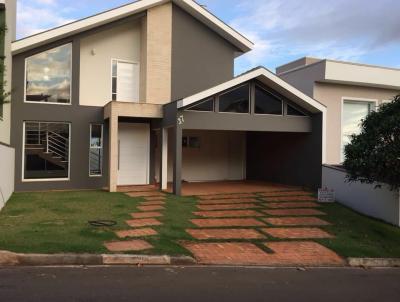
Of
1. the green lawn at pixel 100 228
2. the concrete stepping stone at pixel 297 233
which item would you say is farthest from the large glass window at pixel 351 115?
the concrete stepping stone at pixel 297 233

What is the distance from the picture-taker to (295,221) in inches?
457

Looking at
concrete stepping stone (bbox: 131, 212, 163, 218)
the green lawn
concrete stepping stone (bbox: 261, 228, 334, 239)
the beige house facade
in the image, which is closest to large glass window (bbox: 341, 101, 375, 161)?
the beige house facade

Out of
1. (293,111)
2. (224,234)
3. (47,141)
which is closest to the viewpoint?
(224,234)

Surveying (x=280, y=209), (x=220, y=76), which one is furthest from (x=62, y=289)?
(x=220, y=76)

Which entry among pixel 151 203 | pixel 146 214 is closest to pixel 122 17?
pixel 151 203

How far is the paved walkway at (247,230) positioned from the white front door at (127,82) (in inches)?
189

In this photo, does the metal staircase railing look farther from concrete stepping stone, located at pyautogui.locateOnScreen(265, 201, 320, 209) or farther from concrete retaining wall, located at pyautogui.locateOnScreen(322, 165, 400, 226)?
concrete retaining wall, located at pyautogui.locateOnScreen(322, 165, 400, 226)

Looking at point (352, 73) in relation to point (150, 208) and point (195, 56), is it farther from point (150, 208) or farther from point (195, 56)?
point (150, 208)

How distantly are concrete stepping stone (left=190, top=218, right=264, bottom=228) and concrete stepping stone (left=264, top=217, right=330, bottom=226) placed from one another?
0.44m

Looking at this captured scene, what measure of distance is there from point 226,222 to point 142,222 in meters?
2.10

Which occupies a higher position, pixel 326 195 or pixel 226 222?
pixel 326 195

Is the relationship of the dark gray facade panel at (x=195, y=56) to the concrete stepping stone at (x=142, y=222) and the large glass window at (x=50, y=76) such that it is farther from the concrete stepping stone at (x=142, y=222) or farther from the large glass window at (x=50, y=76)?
the concrete stepping stone at (x=142, y=222)

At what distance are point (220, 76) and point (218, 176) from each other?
4.89 meters

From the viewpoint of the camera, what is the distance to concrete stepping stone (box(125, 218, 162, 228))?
10272 millimetres
